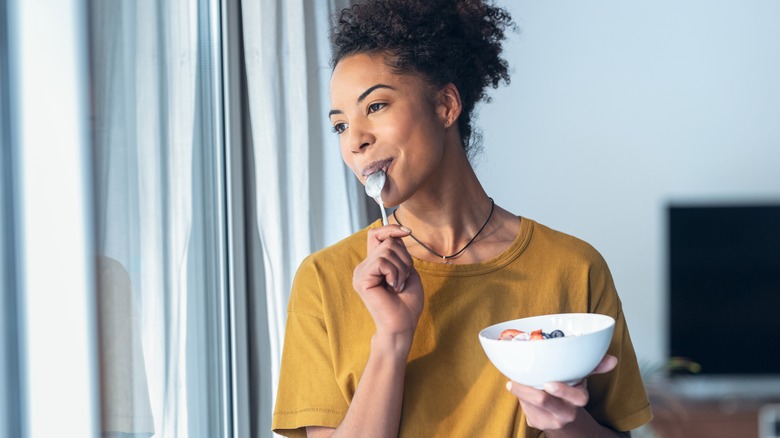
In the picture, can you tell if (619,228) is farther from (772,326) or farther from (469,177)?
(469,177)

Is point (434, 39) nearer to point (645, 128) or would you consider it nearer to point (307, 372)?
point (307, 372)

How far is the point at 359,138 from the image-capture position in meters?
1.07

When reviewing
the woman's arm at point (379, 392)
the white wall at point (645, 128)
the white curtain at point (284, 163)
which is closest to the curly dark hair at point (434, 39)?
the woman's arm at point (379, 392)

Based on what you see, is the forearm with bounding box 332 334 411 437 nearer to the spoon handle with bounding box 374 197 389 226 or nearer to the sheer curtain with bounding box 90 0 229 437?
the spoon handle with bounding box 374 197 389 226

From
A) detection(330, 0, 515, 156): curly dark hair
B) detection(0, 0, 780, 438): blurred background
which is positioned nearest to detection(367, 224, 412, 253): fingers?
detection(330, 0, 515, 156): curly dark hair

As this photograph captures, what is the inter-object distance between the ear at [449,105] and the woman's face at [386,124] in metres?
0.03

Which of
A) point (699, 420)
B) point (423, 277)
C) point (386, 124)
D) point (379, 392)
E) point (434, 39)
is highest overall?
point (434, 39)

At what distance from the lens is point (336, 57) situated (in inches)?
46.0

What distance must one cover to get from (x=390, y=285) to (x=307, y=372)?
0.19 m

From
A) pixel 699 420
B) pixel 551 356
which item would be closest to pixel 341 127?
pixel 551 356

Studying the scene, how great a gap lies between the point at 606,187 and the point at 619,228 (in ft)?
0.64

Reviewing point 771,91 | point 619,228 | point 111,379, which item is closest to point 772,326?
point 619,228

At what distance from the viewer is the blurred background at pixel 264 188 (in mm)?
1081

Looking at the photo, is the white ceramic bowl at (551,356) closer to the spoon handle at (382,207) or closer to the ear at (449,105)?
the spoon handle at (382,207)
